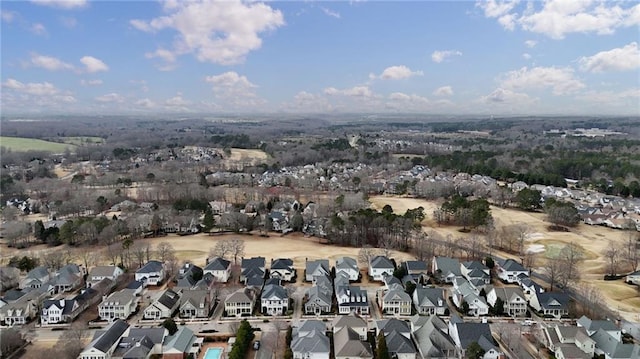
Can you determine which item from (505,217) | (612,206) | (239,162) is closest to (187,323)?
(505,217)

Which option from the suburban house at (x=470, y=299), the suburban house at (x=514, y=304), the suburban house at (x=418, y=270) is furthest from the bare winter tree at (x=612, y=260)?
the suburban house at (x=418, y=270)

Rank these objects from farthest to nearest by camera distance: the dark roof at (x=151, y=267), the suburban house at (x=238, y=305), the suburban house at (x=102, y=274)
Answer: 1. the dark roof at (x=151, y=267)
2. the suburban house at (x=102, y=274)
3. the suburban house at (x=238, y=305)

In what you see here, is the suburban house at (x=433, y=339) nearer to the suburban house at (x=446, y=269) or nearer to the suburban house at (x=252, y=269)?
the suburban house at (x=446, y=269)

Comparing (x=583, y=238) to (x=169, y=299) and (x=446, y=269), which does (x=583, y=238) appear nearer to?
(x=446, y=269)

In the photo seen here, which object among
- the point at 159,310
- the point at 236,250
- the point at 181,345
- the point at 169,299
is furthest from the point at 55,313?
the point at 236,250

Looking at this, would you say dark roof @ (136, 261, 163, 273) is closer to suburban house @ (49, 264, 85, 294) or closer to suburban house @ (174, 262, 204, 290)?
suburban house @ (174, 262, 204, 290)

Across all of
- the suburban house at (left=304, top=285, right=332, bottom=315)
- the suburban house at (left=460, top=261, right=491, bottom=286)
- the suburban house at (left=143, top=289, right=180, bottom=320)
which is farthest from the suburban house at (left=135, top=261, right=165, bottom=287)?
the suburban house at (left=460, top=261, right=491, bottom=286)

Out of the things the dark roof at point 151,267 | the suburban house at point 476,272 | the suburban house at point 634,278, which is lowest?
Result: the suburban house at point 634,278

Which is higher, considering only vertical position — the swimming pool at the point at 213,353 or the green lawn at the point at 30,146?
the green lawn at the point at 30,146
